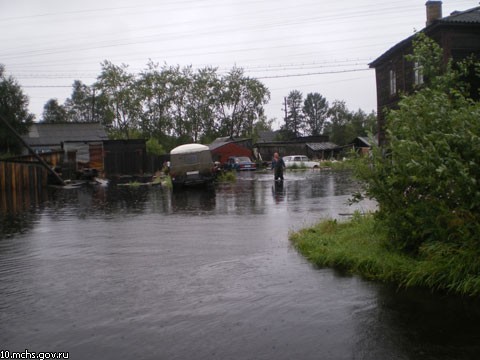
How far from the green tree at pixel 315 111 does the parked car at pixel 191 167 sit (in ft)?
333

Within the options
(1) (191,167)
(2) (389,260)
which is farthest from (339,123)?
(2) (389,260)

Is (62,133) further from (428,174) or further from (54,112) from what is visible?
(428,174)

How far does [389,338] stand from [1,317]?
4.19 meters

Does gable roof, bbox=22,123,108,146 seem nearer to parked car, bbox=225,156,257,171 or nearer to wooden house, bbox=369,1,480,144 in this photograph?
parked car, bbox=225,156,257,171

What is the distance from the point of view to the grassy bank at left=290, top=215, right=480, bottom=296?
6.18 meters

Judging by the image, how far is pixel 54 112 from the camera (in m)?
101

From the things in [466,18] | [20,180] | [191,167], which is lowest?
[20,180]

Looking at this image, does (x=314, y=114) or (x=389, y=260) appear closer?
(x=389, y=260)

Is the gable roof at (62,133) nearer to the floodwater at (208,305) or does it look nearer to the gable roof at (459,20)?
the gable roof at (459,20)

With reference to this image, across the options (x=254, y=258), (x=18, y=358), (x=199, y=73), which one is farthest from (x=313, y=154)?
(x=18, y=358)

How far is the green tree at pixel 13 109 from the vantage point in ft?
161

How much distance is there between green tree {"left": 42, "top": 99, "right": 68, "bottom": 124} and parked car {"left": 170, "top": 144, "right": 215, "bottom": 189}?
7767 cm

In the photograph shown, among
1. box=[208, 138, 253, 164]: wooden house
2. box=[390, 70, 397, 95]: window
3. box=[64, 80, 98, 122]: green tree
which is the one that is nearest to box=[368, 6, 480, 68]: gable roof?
box=[390, 70, 397, 95]: window

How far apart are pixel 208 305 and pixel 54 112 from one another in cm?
10214
